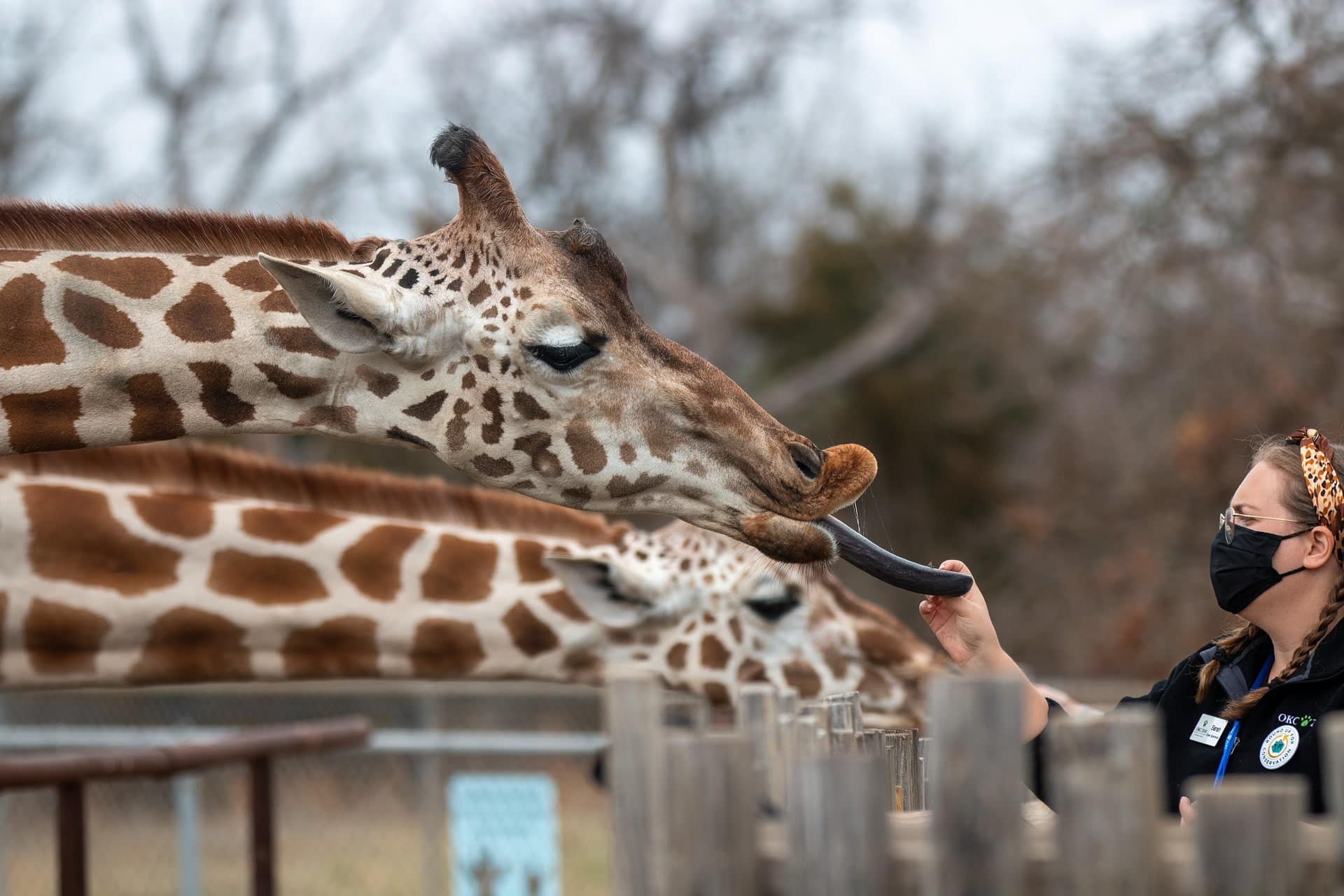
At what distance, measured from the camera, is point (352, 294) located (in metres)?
3.08

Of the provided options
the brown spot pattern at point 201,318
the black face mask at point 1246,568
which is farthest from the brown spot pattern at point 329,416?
the black face mask at point 1246,568

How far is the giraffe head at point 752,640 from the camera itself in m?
5.44

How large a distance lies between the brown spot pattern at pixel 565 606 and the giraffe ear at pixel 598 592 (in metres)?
0.02

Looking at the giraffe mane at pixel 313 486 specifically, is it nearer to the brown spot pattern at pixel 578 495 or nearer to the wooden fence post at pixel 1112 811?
the brown spot pattern at pixel 578 495

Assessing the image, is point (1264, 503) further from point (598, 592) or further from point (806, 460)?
point (598, 592)

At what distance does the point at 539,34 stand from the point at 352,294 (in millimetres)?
16031

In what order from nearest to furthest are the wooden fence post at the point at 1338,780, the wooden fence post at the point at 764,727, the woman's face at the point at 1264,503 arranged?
the wooden fence post at the point at 1338,780, the wooden fence post at the point at 764,727, the woman's face at the point at 1264,503

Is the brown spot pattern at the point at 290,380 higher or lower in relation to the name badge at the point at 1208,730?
higher

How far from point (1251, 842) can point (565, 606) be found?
3.90 m

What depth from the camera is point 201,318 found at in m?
3.23

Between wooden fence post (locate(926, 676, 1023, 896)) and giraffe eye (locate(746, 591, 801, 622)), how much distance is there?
12.7 ft

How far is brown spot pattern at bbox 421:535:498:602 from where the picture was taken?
16.4ft

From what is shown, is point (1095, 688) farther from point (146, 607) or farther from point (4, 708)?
point (4, 708)

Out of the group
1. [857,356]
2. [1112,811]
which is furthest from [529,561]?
[857,356]
